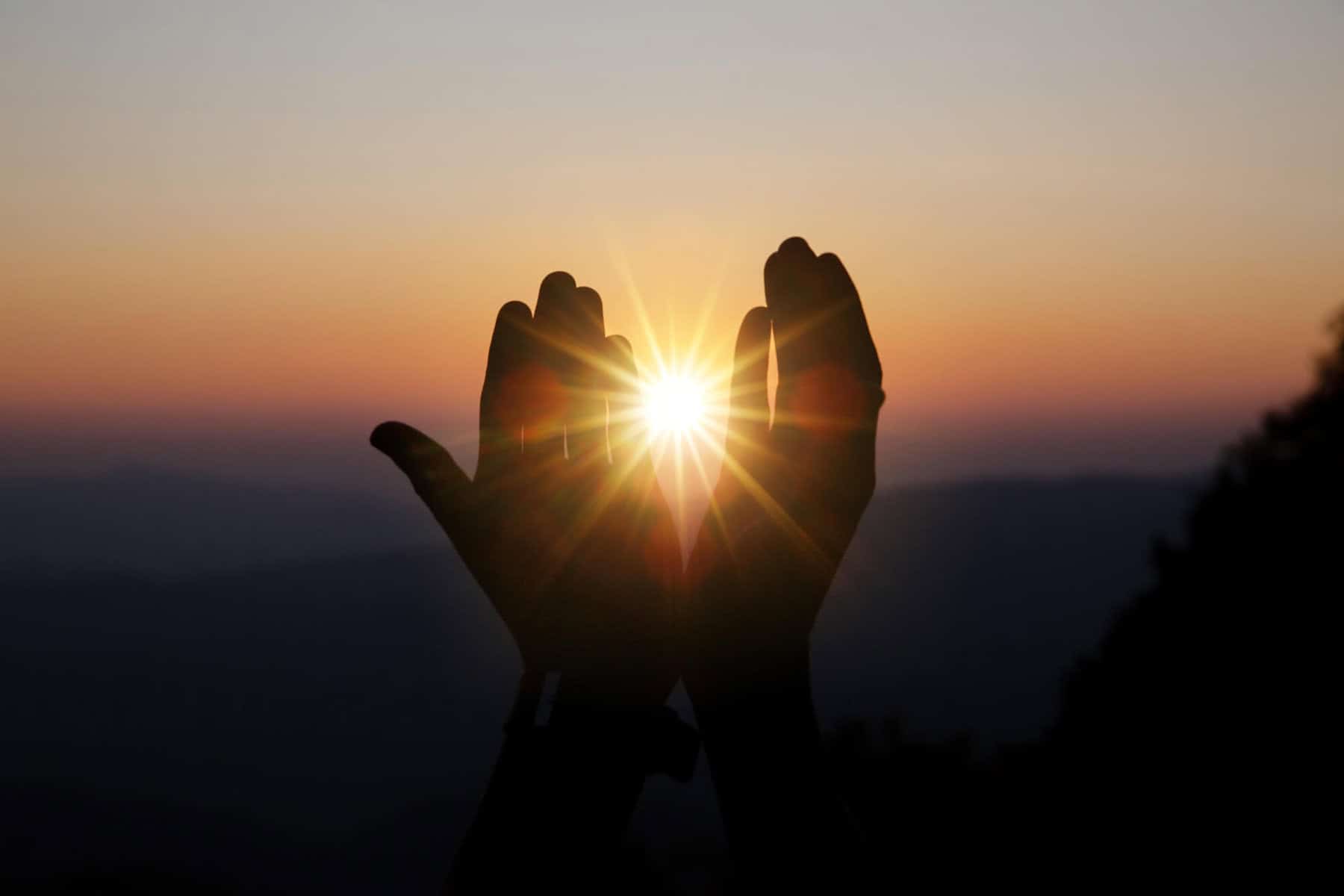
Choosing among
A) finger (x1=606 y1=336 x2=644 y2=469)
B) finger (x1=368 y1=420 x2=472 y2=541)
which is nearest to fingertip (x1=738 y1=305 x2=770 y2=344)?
finger (x1=606 y1=336 x2=644 y2=469)

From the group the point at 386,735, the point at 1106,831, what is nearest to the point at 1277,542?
the point at 1106,831

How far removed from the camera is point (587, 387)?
4434 millimetres

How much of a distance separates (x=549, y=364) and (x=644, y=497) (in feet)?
1.98

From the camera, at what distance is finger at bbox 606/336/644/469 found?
445 centimetres

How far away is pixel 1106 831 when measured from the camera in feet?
70.6

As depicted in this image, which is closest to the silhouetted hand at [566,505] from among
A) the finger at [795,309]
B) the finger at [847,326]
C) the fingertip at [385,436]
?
the fingertip at [385,436]

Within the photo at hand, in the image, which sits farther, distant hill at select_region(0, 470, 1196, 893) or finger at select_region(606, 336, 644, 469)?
distant hill at select_region(0, 470, 1196, 893)

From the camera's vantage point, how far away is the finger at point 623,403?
445cm

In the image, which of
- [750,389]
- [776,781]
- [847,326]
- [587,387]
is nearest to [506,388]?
[587,387]

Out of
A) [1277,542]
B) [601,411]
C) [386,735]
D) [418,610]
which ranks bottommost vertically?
[601,411]

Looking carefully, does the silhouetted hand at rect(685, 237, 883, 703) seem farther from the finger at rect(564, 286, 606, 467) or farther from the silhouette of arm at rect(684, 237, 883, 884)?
the finger at rect(564, 286, 606, 467)

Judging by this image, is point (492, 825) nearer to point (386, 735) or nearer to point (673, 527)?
point (673, 527)

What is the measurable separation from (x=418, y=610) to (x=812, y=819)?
117645 mm

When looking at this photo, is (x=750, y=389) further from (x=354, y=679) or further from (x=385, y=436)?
(x=354, y=679)
